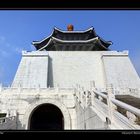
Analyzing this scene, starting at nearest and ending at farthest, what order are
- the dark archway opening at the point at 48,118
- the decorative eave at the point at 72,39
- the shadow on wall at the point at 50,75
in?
the dark archway opening at the point at 48,118, the shadow on wall at the point at 50,75, the decorative eave at the point at 72,39

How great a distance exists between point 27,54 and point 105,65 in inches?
357

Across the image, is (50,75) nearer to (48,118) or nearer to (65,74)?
(65,74)

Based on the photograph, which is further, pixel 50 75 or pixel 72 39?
pixel 72 39

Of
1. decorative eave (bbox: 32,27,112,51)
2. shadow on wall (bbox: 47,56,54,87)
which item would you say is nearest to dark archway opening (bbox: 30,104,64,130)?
shadow on wall (bbox: 47,56,54,87)

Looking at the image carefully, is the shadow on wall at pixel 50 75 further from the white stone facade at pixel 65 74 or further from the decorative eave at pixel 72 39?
the decorative eave at pixel 72 39

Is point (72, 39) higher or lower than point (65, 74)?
higher

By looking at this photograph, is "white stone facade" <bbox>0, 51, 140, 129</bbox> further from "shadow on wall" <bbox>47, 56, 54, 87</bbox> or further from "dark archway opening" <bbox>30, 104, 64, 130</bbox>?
"dark archway opening" <bbox>30, 104, 64, 130</bbox>

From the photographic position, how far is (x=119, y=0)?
5.41 feet

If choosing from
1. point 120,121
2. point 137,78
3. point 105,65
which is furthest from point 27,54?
Answer: point 120,121

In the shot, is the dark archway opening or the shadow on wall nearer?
the dark archway opening

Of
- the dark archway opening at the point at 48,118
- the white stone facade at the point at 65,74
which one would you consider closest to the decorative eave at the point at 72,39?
the white stone facade at the point at 65,74

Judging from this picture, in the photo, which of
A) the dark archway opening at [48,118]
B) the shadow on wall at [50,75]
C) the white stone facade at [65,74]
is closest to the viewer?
the white stone facade at [65,74]

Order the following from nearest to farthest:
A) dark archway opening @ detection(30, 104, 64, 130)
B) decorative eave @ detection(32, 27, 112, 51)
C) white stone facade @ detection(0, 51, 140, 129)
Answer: white stone facade @ detection(0, 51, 140, 129) < dark archway opening @ detection(30, 104, 64, 130) < decorative eave @ detection(32, 27, 112, 51)

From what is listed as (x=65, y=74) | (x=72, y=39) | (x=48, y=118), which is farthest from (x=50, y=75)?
(x=72, y=39)
